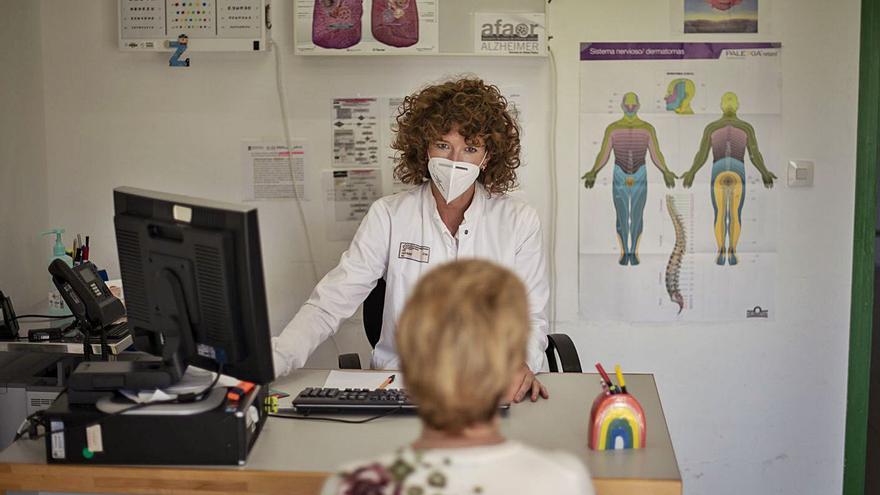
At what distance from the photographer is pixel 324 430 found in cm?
199

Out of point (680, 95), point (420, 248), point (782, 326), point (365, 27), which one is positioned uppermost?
point (365, 27)

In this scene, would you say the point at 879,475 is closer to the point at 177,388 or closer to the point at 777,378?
the point at 777,378

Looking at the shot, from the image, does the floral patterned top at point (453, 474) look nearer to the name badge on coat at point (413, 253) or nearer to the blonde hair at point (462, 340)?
the blonde hair at point (462, 340)

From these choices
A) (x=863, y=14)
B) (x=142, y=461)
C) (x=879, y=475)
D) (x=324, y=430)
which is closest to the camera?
(x=142, y=461)

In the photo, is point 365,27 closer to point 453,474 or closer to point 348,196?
point 348,196

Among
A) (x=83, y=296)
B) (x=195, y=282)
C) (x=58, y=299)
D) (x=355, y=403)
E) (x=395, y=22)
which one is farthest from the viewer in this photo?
(x=395, y=22)

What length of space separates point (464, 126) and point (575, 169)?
750 millimetres

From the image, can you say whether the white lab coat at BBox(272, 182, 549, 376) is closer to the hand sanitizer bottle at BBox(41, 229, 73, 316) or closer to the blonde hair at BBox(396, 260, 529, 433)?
the hand sanitizer bottle at BBox(41, 229, 73, 316)

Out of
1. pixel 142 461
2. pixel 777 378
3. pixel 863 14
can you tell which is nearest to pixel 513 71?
pixel 863 14

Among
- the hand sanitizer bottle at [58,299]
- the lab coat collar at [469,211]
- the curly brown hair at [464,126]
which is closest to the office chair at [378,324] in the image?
the lab coat collar at [469,211]

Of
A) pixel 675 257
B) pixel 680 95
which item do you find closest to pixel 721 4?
pixel 680 95

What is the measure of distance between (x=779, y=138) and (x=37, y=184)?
255 cm

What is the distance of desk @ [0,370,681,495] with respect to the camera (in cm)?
178

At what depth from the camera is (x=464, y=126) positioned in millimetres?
2654
